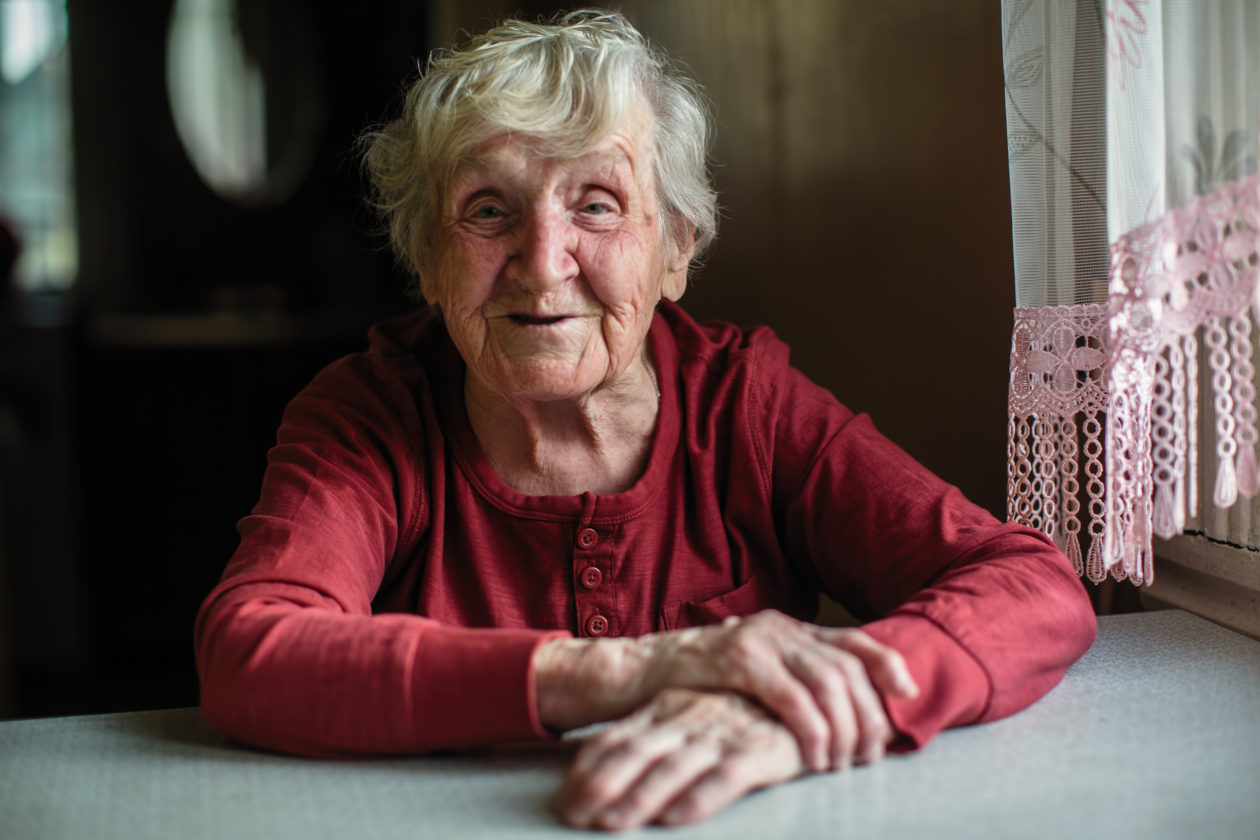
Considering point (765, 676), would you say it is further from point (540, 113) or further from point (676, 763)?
point (540, 113)

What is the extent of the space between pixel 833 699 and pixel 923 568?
37 centimetres

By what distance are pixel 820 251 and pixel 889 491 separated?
3.42 feet

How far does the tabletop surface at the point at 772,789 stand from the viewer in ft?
2.79

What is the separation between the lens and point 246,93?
3.87m

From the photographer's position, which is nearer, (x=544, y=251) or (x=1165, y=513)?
(x=1165, y=513)

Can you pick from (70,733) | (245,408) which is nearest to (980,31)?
(70,733)

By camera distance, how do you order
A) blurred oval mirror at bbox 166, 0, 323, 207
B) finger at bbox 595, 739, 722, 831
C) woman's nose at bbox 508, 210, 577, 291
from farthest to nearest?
blurred oval mirror at bbox 166, 0, 323, 207
woman's nose at bbox 508, 210, 577, 291
finger at bbox 595, 739, 722, 831

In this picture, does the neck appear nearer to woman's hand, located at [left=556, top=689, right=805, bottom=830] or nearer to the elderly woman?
the elderly woman

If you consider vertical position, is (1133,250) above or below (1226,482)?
above

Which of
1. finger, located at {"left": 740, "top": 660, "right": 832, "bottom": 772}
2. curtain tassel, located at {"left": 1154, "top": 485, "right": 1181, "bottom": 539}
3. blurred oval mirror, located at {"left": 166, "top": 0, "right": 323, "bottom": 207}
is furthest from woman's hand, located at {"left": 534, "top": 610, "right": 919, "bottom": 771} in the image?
blurred oval mirror, located at {"left": 166, "top": 0, "right": 323, "bottom": 207}

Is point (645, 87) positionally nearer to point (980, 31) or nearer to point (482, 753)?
point (980, 31)

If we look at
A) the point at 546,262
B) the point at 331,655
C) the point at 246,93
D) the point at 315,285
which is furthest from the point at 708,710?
the point at 246,93

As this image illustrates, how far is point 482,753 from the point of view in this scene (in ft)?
3.34

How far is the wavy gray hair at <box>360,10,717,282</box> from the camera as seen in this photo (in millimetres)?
1293
